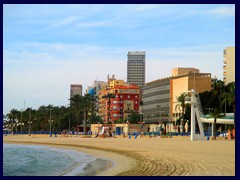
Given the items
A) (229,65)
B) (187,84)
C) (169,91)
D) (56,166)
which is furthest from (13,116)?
(56,166)

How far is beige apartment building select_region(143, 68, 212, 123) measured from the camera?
4670 inches

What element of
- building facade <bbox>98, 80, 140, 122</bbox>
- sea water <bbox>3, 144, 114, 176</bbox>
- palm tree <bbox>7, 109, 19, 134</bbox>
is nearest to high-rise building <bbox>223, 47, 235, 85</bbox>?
building facade <bbox>98, 80, 140, 122</bbox>

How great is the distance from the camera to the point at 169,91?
128000 mm

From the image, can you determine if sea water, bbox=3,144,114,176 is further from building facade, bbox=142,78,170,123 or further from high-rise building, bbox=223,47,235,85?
building facade, bbox=142,78,170,123

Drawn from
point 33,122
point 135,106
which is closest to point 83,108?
point 33,122

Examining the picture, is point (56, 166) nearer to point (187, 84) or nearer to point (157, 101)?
point (187, 84)

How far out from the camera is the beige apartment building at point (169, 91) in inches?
4670

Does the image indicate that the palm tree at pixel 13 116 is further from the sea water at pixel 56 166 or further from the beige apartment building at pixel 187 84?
Result: the sea water at pixel 56 166

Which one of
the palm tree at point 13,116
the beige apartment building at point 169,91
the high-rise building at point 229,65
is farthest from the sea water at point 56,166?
the palm tree at point 13,116

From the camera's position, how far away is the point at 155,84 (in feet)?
454

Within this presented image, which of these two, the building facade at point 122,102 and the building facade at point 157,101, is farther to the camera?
the building facade at point 122,102

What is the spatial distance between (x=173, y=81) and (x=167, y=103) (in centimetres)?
596

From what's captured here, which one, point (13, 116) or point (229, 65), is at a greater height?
point (229, 65)
